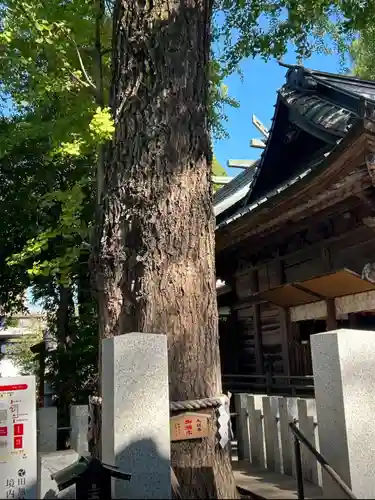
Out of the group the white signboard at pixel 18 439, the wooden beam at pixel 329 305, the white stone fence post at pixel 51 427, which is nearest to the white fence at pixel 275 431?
the wooden beam at pixel 329 305

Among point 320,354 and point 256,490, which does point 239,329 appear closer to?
point 256,490

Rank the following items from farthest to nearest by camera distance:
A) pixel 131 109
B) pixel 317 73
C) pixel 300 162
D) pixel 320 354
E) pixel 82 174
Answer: pixel 82 174
pixel 317 73
pixel 300 162
pixel 131 109
pixel 320 354

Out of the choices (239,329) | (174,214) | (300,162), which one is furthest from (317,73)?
(174,214)

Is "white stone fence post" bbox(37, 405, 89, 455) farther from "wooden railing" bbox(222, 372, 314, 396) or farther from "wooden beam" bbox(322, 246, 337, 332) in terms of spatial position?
"wooden beam" bbox(322, 246, 337, 332)

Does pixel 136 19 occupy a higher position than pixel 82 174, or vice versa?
pixel 82 174

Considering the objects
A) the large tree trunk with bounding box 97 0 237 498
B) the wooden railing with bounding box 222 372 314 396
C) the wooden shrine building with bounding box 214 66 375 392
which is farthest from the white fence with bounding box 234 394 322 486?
the large tree trunk with bounding box 97 0 237 498

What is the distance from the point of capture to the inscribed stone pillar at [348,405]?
3.74m

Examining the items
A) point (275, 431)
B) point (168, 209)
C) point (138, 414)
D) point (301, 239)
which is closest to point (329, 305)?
point (301, 239)

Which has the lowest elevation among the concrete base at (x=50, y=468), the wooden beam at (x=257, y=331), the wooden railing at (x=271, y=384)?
the concrete base at (x=50, y=468)

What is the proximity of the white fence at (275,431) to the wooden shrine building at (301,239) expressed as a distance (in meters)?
1.12

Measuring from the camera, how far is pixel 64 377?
35.9 ft

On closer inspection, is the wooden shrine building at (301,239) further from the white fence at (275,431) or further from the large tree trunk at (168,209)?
the large tree trunk at (168,209)

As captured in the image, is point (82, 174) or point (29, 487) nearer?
point (29, 487)

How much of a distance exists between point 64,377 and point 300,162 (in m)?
6.43
